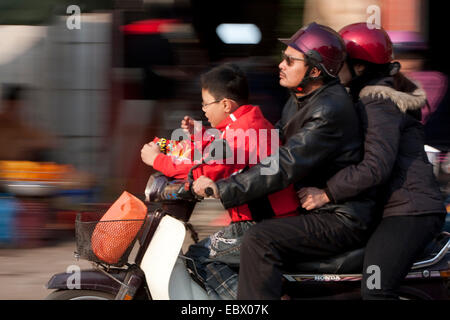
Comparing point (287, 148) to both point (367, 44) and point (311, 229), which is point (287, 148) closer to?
point (311, 229)

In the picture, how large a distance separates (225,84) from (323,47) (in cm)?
52

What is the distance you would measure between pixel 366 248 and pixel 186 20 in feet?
13.5

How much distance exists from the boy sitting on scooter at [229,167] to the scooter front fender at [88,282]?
38 cm

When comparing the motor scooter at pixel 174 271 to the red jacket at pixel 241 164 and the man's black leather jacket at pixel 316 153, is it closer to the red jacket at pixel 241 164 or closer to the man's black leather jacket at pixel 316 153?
the red jacket at pixel 241 164

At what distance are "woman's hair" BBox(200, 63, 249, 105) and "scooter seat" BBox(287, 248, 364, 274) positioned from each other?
86 centimetres

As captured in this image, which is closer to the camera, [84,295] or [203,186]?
[203,186]

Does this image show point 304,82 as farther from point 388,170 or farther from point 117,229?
point 117,229

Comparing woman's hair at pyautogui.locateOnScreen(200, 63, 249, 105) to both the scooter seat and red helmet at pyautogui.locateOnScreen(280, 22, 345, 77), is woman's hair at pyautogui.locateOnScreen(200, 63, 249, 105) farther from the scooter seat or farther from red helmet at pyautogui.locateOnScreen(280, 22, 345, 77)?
the scooter seat

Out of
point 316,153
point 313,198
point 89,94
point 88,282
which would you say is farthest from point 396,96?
point 89,94

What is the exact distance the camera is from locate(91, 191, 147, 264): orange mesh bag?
300cm

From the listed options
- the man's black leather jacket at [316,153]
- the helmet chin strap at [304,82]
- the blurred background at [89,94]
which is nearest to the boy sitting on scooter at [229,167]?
the man's black leather jacket at [316,153]

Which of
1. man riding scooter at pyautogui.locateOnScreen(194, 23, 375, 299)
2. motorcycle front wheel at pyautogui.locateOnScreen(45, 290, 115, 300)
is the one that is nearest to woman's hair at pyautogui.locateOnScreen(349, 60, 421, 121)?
man riding scooter at pyautogui.locateOnScreen(194, 23, 375, 299)

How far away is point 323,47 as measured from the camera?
9.69 feet
